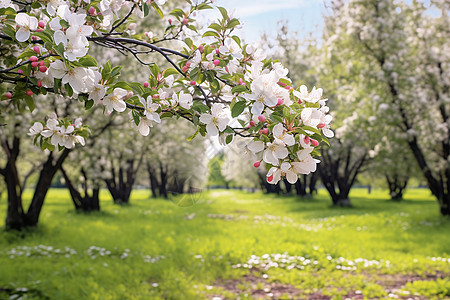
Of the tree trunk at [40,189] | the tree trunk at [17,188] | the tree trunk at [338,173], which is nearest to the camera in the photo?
the tree trunk at [17,188]

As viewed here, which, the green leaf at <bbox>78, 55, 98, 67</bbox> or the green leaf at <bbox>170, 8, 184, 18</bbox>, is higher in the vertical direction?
the green leaf at <bbox>170, 8, 184, 18</bbox>

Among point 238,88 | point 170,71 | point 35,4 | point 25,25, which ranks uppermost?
point 35,4

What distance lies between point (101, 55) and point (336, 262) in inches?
376

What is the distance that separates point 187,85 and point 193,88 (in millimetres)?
54

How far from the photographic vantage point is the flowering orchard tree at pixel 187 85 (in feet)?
7.00

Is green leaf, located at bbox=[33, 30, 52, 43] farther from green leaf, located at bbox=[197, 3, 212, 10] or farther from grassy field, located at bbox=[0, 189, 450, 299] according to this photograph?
grassy field, located at bbox=[0, 189, 450, 299]

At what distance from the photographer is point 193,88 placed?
111 inches

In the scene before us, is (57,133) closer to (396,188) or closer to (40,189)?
(40,189)

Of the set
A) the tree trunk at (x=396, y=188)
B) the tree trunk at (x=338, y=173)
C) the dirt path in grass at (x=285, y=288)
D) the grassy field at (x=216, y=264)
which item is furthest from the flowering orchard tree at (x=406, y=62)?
the tree trunk at (x=396, y=188)

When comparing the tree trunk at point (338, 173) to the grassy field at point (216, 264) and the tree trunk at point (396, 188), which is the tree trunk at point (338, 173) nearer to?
the tree trunk at point (396, 188)

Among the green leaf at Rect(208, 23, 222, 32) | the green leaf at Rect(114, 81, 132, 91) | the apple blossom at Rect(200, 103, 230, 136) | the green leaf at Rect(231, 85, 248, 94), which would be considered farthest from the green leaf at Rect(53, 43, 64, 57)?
the green leaf at Rect(208, 23, 222, 32)

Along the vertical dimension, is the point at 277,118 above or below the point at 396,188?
above

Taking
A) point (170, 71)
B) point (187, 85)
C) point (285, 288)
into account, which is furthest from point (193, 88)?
point (285, 288)

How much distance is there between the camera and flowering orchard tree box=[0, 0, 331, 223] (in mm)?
2132
